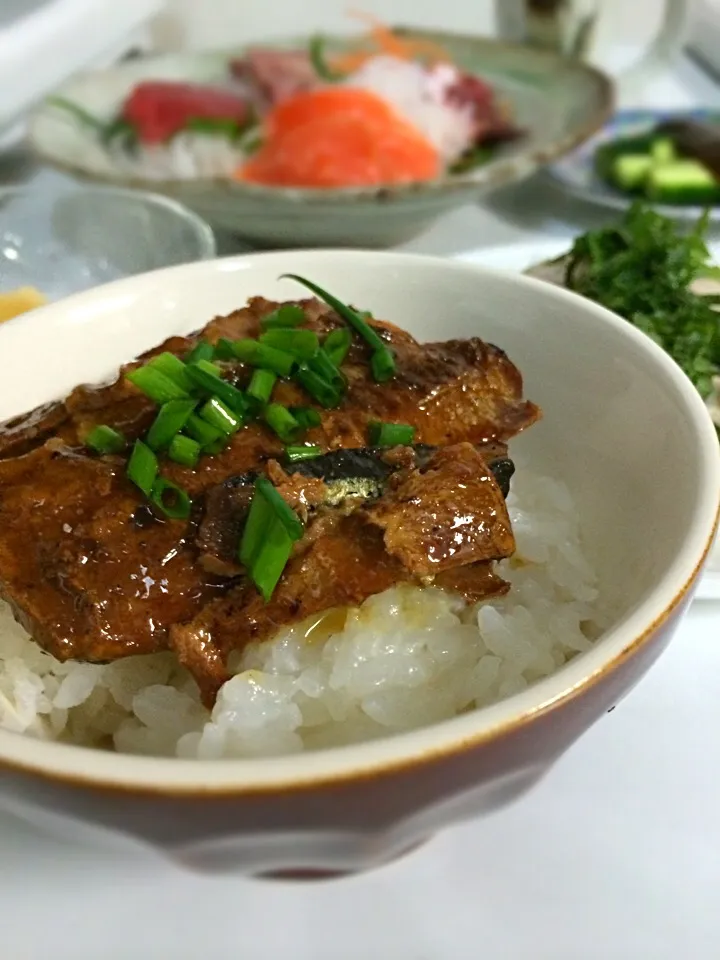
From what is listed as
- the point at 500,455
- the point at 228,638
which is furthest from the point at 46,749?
the point at 500,455

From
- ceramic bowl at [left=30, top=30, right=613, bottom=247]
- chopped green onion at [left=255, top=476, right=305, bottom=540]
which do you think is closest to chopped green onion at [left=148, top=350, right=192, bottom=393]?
chopped green onion at [left=255, top=476, right=305, bottom=540]

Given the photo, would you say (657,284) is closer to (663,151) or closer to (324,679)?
(324,679)

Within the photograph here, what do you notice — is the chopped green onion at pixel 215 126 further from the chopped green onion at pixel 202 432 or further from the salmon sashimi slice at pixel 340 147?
the chopped green onion at pixel 202 432

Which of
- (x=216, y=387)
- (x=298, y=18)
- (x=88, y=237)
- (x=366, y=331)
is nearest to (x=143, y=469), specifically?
(x=216, y=387)

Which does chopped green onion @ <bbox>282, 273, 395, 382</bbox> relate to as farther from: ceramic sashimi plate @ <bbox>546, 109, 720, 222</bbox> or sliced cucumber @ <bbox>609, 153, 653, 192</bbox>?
sliced cucumber @ <bbox>609, 153, 653, 192</bbox>

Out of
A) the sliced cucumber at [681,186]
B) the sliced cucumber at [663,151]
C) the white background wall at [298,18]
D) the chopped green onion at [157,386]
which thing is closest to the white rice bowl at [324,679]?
the chopped green onion at [157,386]

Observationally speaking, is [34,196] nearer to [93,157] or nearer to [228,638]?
[93,157]
